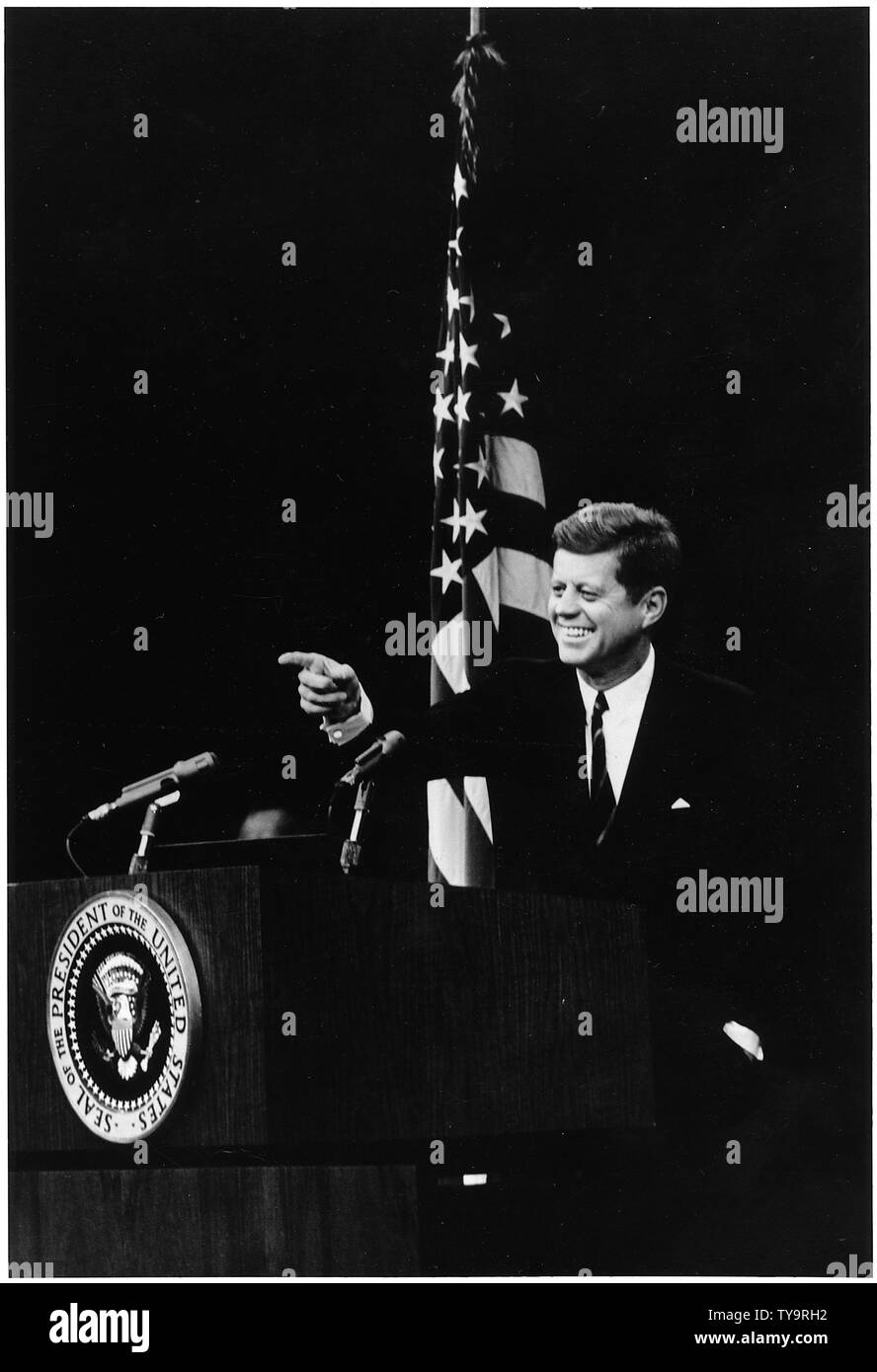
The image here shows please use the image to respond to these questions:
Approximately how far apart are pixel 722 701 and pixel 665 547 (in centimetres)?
39

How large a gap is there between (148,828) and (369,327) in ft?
4.89

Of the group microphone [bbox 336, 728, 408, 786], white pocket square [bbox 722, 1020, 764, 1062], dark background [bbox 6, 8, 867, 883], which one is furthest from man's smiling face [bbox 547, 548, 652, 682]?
white pocket square [bbox 722, 1020, 764, 1062]

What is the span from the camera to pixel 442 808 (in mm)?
3688

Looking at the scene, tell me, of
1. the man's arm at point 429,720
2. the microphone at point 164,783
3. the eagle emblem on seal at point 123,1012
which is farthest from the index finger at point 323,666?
the eagle emblem on seal at point 123,1012

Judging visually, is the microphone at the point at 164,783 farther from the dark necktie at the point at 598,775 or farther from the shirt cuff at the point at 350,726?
the dark necktie at the point at 598,775

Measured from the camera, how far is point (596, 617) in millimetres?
3807

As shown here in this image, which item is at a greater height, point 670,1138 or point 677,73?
point 677,73

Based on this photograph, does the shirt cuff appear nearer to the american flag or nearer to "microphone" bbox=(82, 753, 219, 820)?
the american flag

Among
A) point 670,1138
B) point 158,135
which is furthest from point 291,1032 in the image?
point 158,135

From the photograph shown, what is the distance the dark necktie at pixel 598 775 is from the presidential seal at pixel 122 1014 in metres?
1.31

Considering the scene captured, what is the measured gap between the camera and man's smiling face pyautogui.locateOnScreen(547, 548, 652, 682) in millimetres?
3711

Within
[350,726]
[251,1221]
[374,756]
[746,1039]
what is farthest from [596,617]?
[251,1221]

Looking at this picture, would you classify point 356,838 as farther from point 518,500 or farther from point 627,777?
point 518,500
